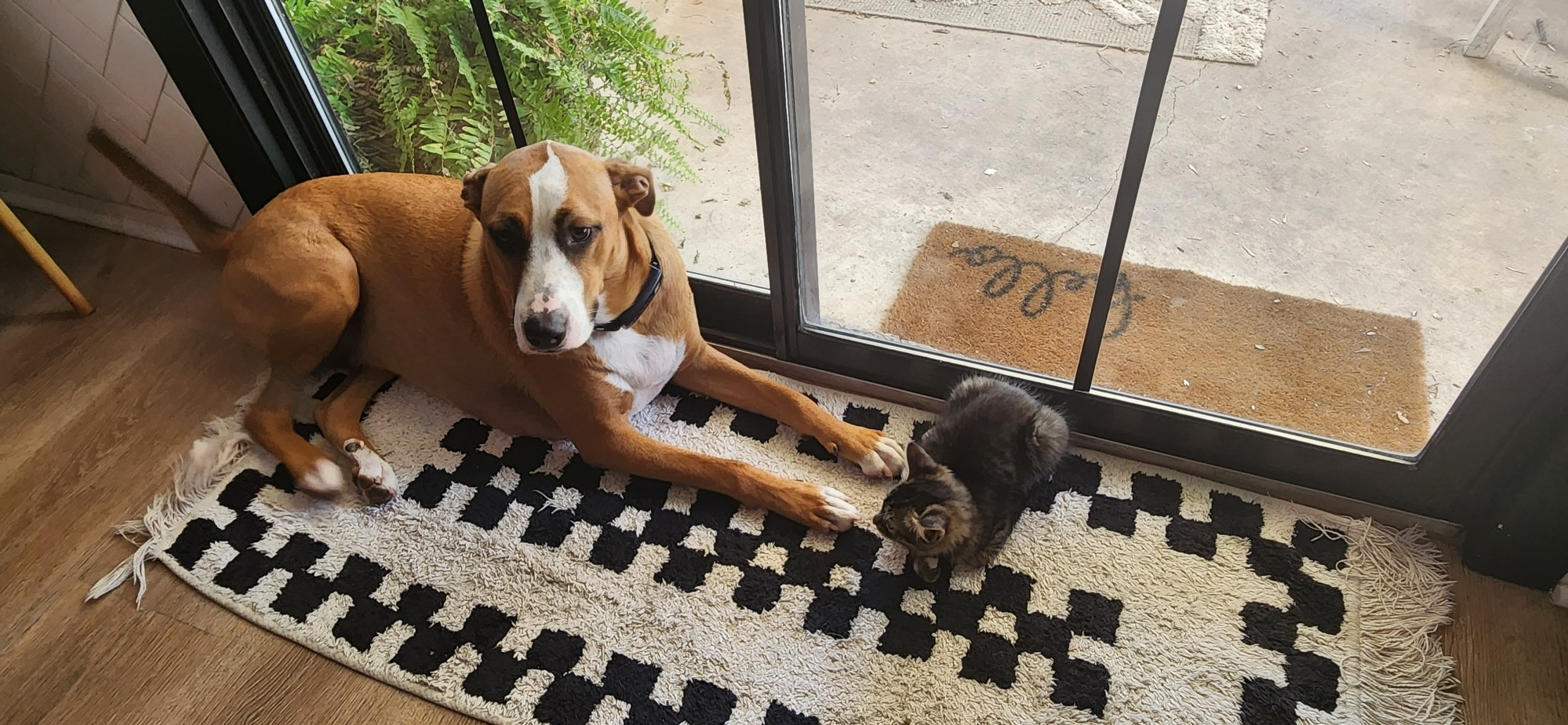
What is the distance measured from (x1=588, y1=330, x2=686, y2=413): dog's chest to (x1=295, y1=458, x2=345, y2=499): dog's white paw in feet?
2.01

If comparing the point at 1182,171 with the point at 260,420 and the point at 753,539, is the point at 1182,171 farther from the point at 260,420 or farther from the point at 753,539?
the point at 260,420

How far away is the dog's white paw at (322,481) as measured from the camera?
1.77m

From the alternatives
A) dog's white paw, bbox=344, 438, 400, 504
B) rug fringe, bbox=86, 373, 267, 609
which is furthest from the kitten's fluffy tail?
rug fringe, bbox=86, 373, 267, 609

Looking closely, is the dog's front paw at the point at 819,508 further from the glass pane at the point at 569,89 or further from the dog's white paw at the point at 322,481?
the dog's white paw at the point at 322,481

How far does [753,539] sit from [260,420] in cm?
110

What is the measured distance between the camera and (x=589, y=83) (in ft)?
6.43

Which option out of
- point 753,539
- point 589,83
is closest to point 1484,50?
point 753,539

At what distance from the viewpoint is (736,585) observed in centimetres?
158

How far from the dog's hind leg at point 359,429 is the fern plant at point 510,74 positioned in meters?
0.51

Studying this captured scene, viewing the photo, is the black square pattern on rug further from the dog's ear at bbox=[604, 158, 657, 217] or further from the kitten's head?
the dog's ear at bbox=[604, 158, 657, 217]

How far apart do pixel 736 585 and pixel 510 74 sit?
1146 mm

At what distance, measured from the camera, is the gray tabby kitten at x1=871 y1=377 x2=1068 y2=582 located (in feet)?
4.90

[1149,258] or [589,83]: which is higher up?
[589,83]

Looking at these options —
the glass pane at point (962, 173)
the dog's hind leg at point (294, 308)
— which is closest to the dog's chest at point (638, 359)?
the glass pane at point (962, 173)
